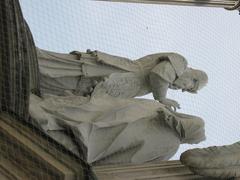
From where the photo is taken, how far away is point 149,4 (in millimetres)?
6402

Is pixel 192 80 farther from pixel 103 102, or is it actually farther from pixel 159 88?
pixel 103 102

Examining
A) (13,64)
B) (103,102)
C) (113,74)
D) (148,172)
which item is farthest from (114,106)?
(13,64)

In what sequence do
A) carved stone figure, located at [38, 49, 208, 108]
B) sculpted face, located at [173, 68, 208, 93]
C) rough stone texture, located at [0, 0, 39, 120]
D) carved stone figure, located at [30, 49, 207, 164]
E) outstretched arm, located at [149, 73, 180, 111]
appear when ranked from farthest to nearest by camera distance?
sculpted face, located at [173, 68, 208, 93] → outstretched arm, located at [149, 73, 180, 111] → carved stone figure, located at [38, 49, 208, 108] → carved stone figure, located at [30, 49, 207, 164] → rough stone texture, located at [0, 0, 39, 120]

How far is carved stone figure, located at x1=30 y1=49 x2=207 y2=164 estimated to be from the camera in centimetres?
357

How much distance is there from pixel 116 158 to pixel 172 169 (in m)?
0.45

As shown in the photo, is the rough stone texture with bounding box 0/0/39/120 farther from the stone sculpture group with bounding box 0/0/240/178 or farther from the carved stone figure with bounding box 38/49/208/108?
the carved stone figure with bounding box 38/49/208/108

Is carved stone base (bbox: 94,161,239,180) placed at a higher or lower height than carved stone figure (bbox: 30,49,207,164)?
lower

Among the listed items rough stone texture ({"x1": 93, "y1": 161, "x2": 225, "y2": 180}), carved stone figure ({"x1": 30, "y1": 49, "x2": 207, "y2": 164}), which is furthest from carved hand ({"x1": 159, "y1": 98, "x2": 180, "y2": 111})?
rough stone texture ({"x1": 93, "y1": 161, "x2": 225, "y2": 180})

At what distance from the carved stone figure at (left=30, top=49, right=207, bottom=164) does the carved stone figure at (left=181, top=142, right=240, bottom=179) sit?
53 cm

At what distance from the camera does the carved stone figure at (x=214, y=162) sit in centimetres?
313

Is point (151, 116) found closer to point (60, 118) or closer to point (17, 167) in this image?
point (60, 118)

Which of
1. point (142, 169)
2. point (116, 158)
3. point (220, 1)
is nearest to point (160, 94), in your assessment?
point (116, 158)

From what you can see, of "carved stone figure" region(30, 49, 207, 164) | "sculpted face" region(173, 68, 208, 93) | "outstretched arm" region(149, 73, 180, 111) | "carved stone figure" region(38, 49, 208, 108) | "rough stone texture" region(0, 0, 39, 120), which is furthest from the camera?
"sculpted face" region(173, 68, 208, 93)

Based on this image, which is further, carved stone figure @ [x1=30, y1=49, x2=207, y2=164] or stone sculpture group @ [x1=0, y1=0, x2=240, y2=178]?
carved stone figure @ [x1=30, y1=49, x2=207, y2=164]
